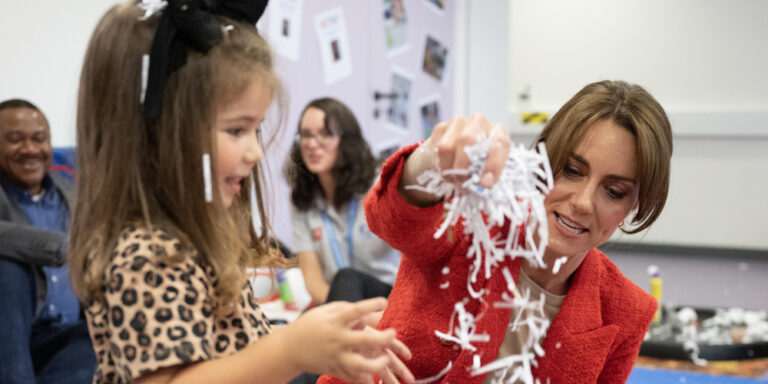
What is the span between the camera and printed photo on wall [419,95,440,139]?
4.46 meters

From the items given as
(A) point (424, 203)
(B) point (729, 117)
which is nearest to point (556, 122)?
(A) point (424, 203)

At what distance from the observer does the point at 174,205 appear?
81 cm

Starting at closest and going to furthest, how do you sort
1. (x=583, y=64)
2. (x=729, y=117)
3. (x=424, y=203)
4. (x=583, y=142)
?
(x=424, y=203), (x=583, y=142), (x=729, y=117), (x=583, y=64)

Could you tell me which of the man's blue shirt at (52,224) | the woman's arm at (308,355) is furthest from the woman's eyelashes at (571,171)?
the man's blue shirt at (52,224)

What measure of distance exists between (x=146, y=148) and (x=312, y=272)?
1.92 meters

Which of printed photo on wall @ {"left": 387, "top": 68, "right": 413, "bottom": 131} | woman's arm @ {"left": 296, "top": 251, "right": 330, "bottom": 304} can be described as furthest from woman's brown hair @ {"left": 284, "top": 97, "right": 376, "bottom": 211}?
printed photo on wall @ {"left": 387, "top": 68, "right": 413, "bottom": 131}

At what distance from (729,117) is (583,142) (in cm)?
421

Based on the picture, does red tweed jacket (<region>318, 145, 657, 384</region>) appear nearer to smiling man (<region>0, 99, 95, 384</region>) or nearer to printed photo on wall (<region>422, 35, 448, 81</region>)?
smiling man (<region>0, 99, 95, 384</region>)

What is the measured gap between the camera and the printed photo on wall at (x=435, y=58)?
4461 mm

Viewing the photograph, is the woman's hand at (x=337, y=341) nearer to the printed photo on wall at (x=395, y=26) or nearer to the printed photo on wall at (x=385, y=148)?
the printed photo on wall at (x=385, y=148)

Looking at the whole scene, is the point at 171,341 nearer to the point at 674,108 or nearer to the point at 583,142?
the point at 583,142

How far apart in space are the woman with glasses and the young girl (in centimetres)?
176

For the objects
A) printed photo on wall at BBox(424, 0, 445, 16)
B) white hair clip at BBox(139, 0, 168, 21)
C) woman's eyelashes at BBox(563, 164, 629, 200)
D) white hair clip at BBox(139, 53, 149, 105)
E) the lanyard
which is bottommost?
the lanyard

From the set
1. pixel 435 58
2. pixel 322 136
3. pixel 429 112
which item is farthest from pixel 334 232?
pixel 435 58
